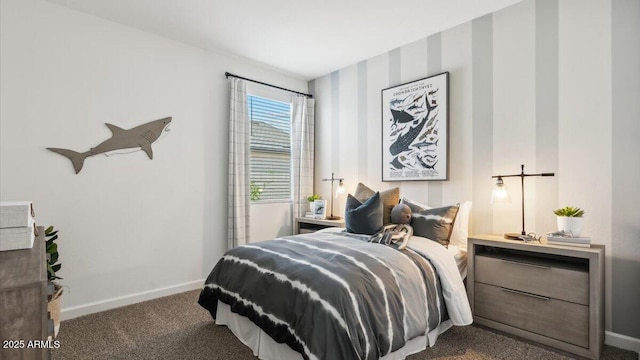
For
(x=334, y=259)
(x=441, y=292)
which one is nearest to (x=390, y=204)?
(x=441, y=292)

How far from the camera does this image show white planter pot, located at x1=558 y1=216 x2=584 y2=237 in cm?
216

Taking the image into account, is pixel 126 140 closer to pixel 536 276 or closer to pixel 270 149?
pixel 270 149

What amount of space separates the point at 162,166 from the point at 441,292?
2.81 meters

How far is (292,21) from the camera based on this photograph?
2.88 m

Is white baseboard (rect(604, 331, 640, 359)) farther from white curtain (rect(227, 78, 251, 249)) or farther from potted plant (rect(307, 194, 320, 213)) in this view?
white curtain (rect(227, 78, 251, 249))

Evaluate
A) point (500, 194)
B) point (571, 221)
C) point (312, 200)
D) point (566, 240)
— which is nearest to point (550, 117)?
point (500, 194)

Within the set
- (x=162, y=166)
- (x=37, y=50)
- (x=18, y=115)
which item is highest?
(x=37, y=50)

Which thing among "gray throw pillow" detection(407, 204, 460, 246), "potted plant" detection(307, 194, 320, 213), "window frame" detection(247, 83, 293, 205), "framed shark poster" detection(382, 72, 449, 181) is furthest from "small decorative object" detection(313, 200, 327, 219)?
"gray throw pillow" detection(407, 204, 460, 246)

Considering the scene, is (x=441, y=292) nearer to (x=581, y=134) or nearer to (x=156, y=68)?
(x=581, y=134)

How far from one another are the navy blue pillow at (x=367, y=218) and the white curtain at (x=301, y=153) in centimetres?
148

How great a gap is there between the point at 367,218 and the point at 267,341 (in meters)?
1.30

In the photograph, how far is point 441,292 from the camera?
2.16 m

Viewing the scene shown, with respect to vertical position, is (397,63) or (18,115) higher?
(397,63)

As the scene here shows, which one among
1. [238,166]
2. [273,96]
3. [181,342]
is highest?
[273,96]
